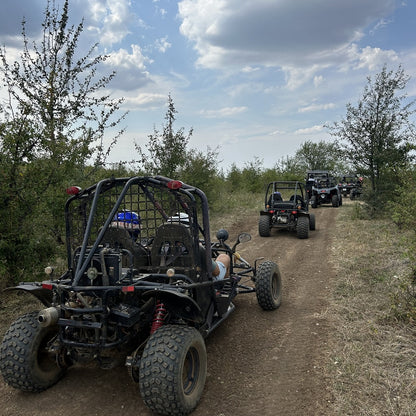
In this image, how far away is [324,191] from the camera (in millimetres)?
19828

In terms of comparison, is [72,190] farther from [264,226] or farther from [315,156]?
[315,156]

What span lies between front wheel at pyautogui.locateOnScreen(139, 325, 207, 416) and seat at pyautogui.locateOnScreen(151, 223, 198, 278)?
927mm

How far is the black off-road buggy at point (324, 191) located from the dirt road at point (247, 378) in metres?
14.7

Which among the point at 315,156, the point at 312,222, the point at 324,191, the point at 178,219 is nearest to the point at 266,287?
the point at 178,219

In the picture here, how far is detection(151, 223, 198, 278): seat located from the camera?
3.78 meters

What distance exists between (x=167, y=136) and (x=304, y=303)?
26.6ft

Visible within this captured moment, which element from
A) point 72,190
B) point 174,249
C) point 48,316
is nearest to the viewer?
point 48,316

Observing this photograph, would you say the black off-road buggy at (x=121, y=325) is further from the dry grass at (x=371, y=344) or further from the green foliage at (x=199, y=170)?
the green foliage at (x=199, y=170)

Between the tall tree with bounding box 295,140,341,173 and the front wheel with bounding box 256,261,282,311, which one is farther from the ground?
the tall tree with bounding box 295,140,341,173

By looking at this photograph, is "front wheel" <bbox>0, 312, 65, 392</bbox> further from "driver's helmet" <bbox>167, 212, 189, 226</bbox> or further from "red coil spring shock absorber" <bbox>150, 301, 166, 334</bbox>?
"driver's helmet" <bbox>167, 212, 189, 226</bbox>

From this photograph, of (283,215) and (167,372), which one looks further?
(283,215)

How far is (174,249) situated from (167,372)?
1.44 m

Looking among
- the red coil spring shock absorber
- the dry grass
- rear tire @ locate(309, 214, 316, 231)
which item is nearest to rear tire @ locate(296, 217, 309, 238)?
rear tire @ locate(309, 214, 316, 231)

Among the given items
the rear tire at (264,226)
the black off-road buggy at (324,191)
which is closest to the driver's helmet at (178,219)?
the rear tire at (264,226)
